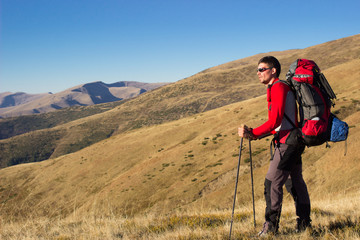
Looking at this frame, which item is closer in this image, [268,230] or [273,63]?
[268,230]

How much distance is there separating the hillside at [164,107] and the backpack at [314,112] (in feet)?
422

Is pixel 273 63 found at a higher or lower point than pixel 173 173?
higher

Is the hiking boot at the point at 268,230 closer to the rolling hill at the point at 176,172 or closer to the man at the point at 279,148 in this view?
the man at the point at 279,148

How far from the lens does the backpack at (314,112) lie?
13.3 ft

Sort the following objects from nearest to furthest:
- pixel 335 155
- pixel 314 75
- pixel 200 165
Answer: pixel 314 75, pixel 335 155, pixel 200 165

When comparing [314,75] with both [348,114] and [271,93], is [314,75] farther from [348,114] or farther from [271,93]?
[348,114]

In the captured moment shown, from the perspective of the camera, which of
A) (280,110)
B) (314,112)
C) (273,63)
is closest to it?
(314,112)

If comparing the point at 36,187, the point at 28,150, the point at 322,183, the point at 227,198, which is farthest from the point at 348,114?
the point at 28,150

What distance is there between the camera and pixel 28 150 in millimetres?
162750

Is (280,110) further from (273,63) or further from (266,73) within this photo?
(273,63)

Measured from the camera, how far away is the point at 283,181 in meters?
4.49

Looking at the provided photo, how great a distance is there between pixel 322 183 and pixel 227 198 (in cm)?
586

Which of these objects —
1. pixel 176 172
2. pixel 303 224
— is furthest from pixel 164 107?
pixel 303 224

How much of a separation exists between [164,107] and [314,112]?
493 ft
